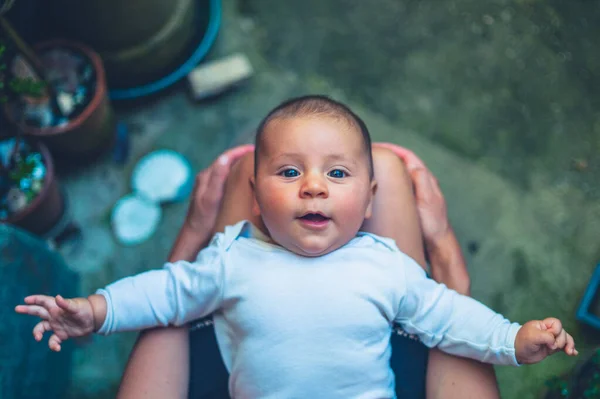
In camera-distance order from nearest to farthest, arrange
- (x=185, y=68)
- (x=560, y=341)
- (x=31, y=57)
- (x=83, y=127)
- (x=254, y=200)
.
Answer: (x=560, y=341) → (x=254, y=200) → (x=31, y=57) → (x=83, y=127) → (x=185, y=68)

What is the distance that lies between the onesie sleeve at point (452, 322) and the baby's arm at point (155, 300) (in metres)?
0.53

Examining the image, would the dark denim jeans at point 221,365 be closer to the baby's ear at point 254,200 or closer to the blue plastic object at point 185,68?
the baby's ear at point 254,200

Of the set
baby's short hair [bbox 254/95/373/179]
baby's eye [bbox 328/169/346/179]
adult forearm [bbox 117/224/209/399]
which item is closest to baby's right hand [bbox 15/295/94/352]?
adult forearm [bbox 117/224/209/399]

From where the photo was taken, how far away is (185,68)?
279cm

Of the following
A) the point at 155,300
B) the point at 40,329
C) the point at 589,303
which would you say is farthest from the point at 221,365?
the point at 589,303

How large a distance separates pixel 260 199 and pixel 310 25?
1.63 metres

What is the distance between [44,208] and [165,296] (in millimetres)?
1011

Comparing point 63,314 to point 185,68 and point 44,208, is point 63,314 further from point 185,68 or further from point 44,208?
point 185,68

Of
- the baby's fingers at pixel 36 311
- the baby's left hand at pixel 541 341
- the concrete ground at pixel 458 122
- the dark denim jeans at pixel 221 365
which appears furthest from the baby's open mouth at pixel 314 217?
the concrete ground at pixel 458 122

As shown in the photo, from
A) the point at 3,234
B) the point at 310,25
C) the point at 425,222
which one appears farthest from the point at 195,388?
the point at 310,25

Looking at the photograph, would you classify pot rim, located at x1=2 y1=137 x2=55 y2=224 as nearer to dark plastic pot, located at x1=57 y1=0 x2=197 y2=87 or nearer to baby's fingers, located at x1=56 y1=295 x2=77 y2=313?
dark plastic pot, located at x1=57 y1=0 x2=197 y2=87

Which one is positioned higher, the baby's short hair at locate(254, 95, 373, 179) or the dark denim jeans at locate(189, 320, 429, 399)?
the baby's short hair at locate(254, 95, 373, 179)

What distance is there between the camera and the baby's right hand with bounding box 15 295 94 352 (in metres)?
1.44

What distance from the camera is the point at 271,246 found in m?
1.68
